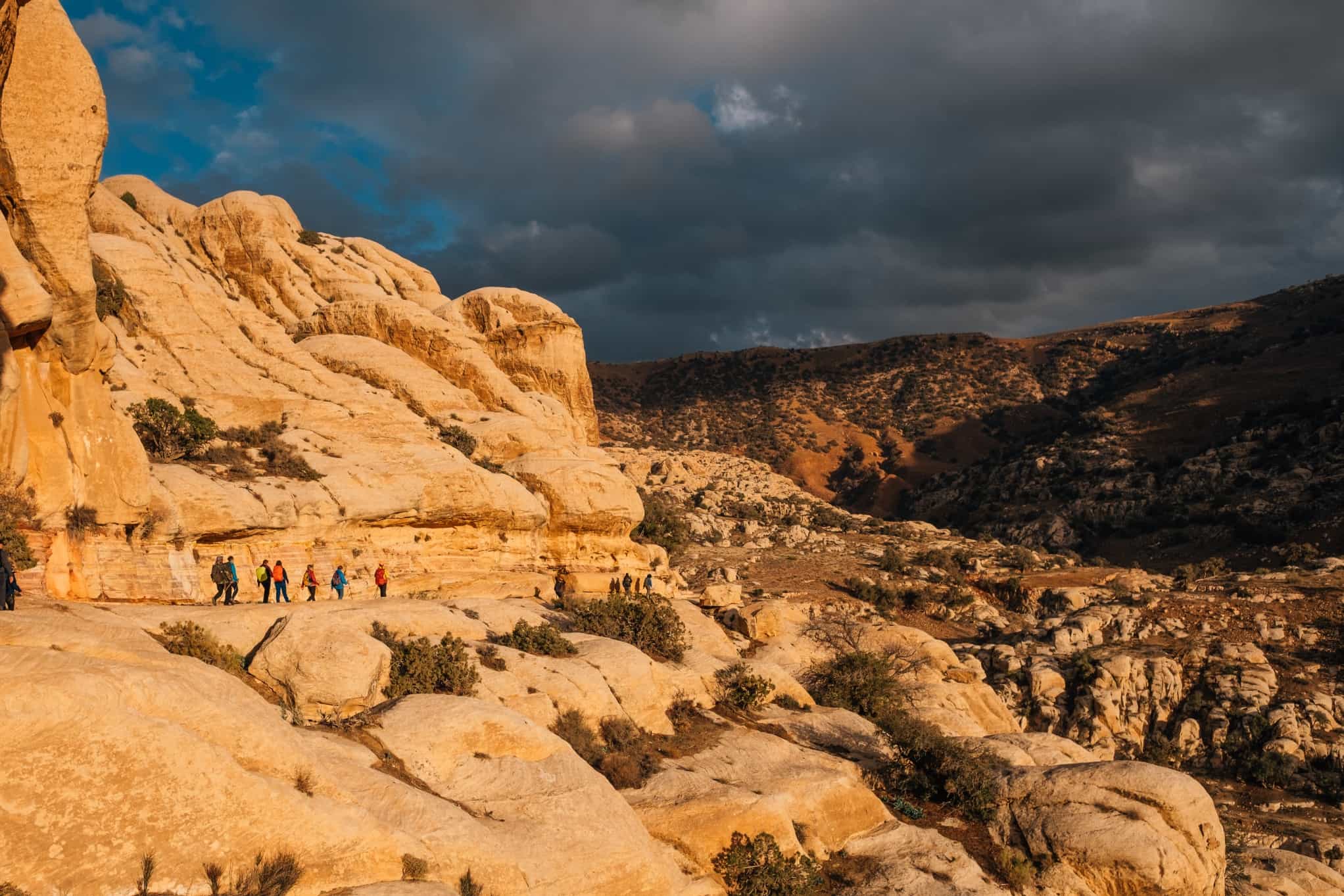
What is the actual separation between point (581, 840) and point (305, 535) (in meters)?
12.3

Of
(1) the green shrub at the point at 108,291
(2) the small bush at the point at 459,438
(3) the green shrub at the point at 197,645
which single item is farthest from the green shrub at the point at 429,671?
(1) the green shrub at the point at 108,291

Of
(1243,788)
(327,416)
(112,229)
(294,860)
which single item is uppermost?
(112,229)

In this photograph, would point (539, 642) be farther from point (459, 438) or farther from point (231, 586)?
point (459, 438)

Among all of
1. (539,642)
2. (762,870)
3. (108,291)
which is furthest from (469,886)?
(108,291)

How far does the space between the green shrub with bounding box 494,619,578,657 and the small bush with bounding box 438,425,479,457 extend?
367 inches

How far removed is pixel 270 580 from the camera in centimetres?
1902

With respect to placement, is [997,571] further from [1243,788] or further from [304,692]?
[304,692]

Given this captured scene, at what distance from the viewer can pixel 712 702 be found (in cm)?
1953

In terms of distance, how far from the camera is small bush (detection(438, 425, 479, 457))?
2638 centimetres

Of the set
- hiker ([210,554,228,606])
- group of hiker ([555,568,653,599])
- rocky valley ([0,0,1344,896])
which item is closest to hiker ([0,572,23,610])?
rocky valley ([0,0,1344,896])

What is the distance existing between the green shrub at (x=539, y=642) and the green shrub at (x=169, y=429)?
9496 mm

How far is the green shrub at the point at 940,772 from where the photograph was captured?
53.0ft

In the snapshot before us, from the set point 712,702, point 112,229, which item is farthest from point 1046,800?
point 112,229

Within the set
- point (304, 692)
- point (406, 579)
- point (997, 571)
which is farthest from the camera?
point (997, 571)
